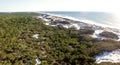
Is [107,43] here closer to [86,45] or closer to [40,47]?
[86,45]

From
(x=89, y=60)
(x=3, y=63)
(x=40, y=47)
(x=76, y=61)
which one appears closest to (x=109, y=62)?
(x=89, y=60)

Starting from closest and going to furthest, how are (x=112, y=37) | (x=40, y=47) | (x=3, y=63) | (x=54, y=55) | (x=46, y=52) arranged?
(x=3, y=63) < (x=54, y=55) < (x=46, y=52) < (x=40, y=47) < (x=112, y=37)

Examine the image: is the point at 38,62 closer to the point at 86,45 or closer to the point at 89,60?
the point at 89,60

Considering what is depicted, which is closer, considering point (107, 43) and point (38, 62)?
point (38, 62)

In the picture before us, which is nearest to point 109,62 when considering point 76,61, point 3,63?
point 76,61

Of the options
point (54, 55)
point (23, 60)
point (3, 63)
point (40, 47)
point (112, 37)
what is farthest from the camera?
point (112, 37)

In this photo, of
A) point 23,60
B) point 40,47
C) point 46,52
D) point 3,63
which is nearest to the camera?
point 3,63

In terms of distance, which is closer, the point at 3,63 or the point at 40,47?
the point at 3,63

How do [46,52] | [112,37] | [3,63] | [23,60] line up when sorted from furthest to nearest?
[112,37], [46,52], [23,60], [3,63]
